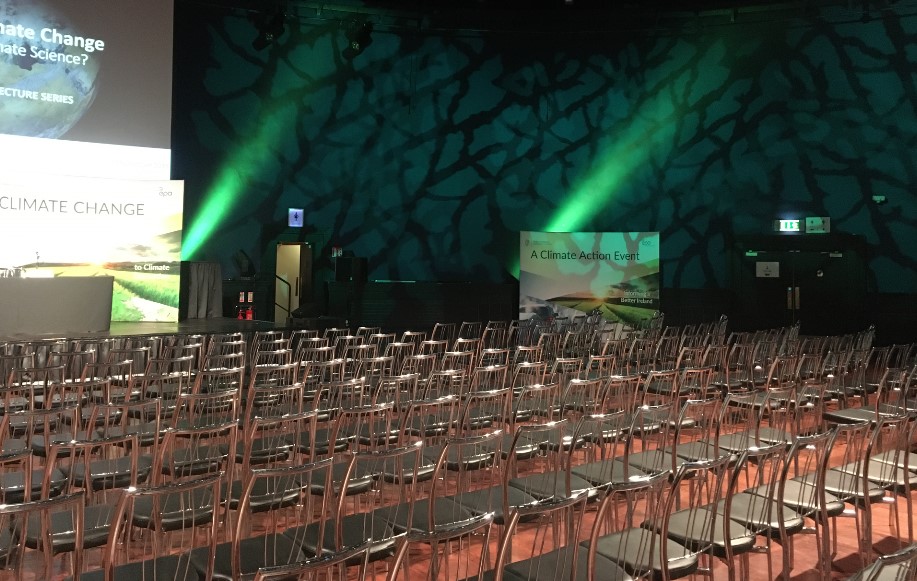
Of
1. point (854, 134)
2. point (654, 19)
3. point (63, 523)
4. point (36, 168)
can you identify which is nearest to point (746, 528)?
point (63, 523)

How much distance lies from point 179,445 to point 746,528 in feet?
15.5

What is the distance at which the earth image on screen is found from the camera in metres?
11.6

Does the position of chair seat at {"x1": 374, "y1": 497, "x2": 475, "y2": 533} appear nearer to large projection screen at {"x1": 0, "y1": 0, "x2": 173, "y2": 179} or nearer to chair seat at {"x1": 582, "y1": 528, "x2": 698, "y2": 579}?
chair seat at {"x1": 582, "y1": 528, "x2": 698, "y2": 579}

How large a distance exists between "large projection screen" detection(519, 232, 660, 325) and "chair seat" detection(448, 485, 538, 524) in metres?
10.9

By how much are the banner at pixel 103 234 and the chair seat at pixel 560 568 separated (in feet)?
35.2

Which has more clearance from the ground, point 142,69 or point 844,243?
point 142,69

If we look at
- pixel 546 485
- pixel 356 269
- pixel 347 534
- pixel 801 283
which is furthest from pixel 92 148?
pixel 801 283

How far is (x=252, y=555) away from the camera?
338 cm

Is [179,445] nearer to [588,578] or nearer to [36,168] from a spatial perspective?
[588,578]

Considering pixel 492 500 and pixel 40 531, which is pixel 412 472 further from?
pixel 40 531

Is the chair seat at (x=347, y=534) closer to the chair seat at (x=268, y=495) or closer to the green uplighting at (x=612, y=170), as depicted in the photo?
the chair seat at (x=268, y=495)

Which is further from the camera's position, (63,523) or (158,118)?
(158,118)

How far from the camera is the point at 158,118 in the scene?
42.5ft

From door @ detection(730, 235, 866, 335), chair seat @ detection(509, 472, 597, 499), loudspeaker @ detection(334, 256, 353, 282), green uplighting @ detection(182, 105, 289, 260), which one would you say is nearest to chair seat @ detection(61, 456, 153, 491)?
chair seat @ detection(509, 472, 597, 499)
